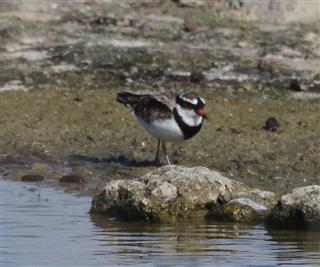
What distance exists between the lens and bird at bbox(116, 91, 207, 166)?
13477 millimetres

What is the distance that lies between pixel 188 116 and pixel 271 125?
1.51m

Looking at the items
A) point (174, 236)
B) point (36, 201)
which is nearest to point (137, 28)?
point (36, 201)

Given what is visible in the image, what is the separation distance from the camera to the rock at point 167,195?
1098 centimetres

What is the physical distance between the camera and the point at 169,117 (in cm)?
1356

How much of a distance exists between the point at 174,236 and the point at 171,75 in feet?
21.0

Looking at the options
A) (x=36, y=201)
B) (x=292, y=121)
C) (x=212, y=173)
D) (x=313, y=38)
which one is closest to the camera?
(x=212, y=173)

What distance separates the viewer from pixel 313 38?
18.0 m

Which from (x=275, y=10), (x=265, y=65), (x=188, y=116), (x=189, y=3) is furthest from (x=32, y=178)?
(x=275, y=10)

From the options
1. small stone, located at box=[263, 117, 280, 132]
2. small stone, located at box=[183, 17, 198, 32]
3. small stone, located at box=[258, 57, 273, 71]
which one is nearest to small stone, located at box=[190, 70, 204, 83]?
small stone, located at box=[258, 57, 273, 71]

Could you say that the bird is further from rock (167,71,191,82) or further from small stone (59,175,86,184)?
rock (167,71,191,82)

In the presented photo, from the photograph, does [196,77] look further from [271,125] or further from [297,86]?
[271,125]

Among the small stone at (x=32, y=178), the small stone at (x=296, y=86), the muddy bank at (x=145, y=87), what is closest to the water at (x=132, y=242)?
the small stone at (x=32, y=178)

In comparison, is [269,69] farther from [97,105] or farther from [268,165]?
[268,165]

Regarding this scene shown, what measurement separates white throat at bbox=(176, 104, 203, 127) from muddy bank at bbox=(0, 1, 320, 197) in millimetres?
475
